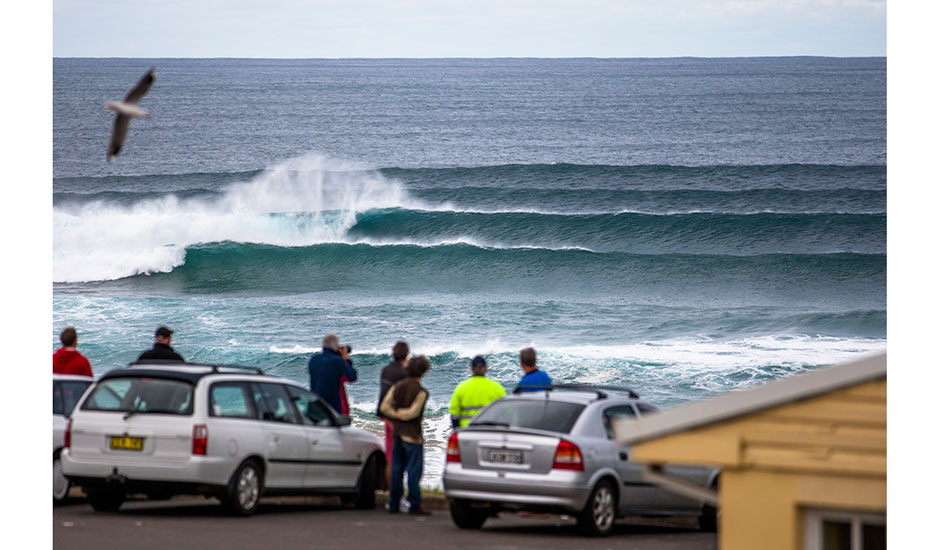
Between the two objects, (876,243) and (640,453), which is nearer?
(640,453)

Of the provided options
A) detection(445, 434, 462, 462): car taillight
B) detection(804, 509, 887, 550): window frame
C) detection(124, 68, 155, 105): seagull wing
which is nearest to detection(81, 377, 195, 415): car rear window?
detection(445, 434, 462, 462): car taillight

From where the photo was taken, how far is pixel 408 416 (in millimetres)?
11586

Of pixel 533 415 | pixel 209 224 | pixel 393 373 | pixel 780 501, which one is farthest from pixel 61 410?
pixel 209 224

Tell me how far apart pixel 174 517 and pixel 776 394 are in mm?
7775

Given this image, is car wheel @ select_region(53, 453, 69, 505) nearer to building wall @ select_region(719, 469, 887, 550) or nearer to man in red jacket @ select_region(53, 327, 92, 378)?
man in red jacket @ select_region(53, 327, 92, 378)

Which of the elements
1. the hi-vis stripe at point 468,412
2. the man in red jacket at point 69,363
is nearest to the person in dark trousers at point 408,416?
the hi-vis stripe at point 468,412

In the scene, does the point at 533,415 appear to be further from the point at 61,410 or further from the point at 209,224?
the point at 209,224

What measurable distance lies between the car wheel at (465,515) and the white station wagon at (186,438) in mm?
1490

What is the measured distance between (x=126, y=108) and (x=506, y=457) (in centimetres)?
431

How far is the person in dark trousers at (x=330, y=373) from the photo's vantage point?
12750 mm

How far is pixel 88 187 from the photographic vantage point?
55062mm
